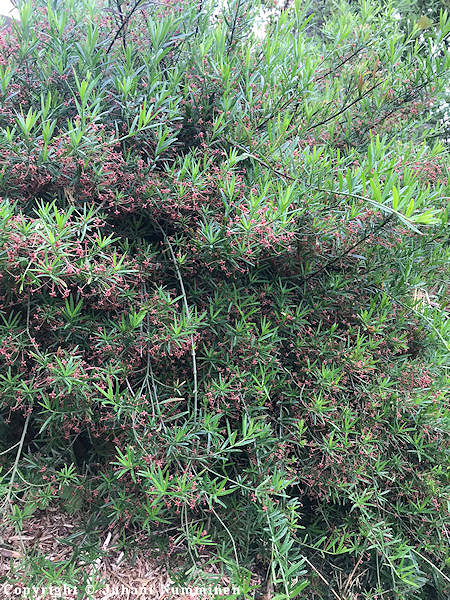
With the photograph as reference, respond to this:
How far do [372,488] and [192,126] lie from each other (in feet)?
6.06

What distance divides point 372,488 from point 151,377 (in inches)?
43.2

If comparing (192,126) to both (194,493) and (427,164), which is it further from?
(194,493)

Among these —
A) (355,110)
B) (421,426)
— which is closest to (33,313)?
(421,426)

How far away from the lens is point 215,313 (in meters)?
2.03

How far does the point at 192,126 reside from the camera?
2164 millimetres

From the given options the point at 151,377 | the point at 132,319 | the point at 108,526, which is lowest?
the point at 108,526

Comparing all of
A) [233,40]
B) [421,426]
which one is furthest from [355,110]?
[421,426]

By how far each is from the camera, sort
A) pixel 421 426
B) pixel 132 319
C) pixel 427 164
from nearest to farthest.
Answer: pixel 132 319, pixel 421 426, pixel 427 164

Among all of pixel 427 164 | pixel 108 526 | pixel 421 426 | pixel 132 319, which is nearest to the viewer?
pixel 132 319

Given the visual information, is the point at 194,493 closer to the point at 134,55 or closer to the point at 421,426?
the point at 421,426

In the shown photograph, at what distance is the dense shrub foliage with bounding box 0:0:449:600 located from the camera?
1.80 m

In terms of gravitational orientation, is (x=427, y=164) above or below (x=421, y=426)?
above

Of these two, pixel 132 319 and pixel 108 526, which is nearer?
pixel 132 319

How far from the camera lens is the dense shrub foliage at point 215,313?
180cm
